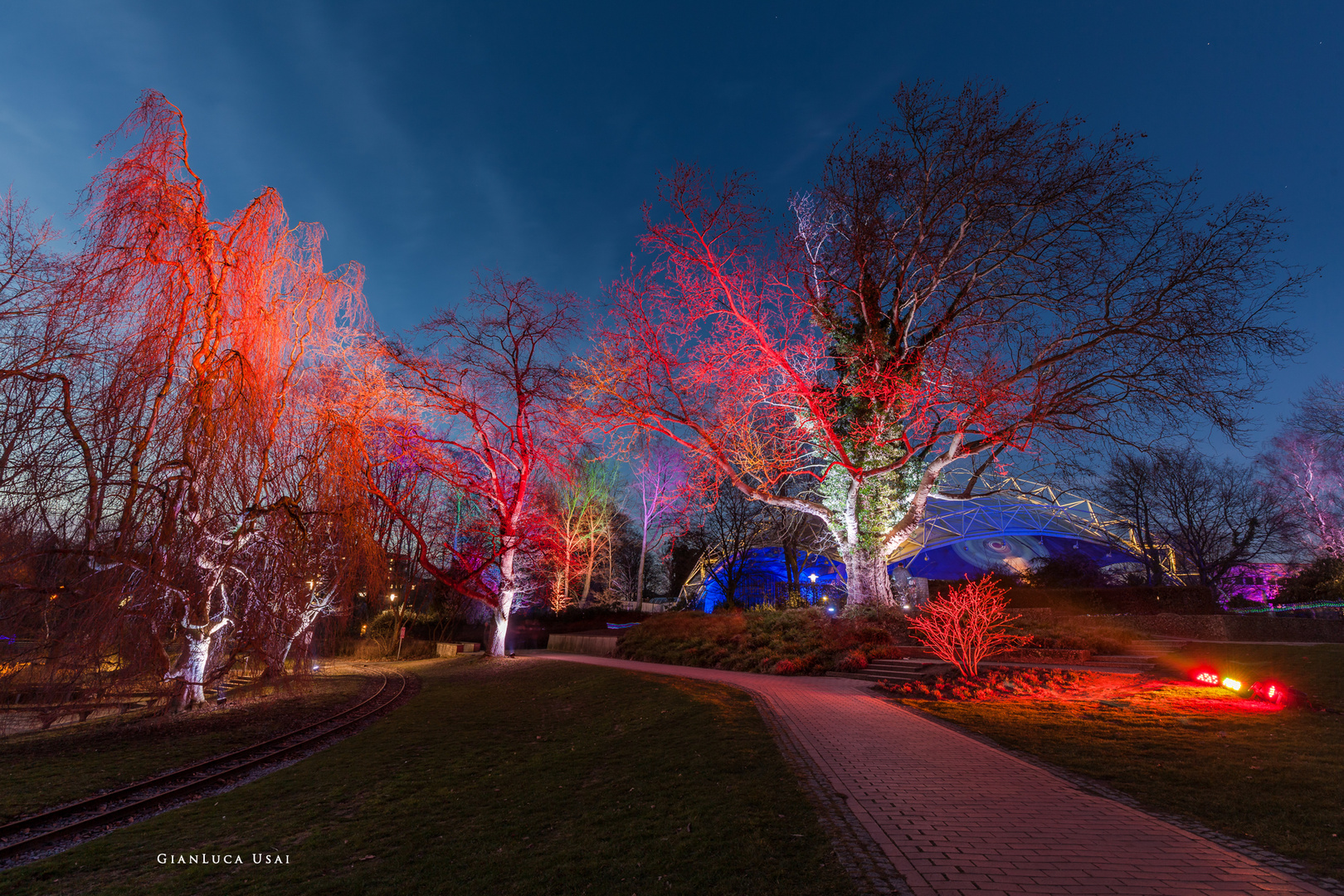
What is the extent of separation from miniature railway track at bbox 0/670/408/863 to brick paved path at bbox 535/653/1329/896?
812 cm

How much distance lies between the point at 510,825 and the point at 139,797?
5488mm

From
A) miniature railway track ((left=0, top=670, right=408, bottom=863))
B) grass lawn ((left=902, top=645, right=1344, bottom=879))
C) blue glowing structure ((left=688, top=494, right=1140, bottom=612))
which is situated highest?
blue glowing structure ((left=688, top=494, right=1140, bottom=612))

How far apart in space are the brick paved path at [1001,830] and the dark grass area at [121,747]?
9377 millimetres

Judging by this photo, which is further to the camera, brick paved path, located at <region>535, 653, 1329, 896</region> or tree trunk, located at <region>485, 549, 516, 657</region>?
tree trunk, located at <region>485, 549, 516, 657</region>

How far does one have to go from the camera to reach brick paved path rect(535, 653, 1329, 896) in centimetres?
400

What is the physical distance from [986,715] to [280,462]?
40.3ft

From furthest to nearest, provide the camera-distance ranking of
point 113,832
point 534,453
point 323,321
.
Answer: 1. point 534,453
2. point 323,321
3. point 113,832

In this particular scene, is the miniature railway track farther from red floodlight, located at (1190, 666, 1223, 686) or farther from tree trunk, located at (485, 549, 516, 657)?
red floodlight, located at (1190, 666, 1223, 686)

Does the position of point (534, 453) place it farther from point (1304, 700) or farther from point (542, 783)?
point (1304, 700)

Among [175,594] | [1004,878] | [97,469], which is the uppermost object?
[97,469]

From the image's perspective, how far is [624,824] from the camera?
18.4 feet

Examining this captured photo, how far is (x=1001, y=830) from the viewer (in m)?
4.89

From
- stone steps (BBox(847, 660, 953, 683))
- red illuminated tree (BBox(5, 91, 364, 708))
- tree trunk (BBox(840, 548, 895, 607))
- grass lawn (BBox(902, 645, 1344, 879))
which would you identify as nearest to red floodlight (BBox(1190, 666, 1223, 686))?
grass lawn (BBox(902, 645, 1344, 879))

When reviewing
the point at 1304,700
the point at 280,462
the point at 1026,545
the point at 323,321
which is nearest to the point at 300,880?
the point at 280,462
